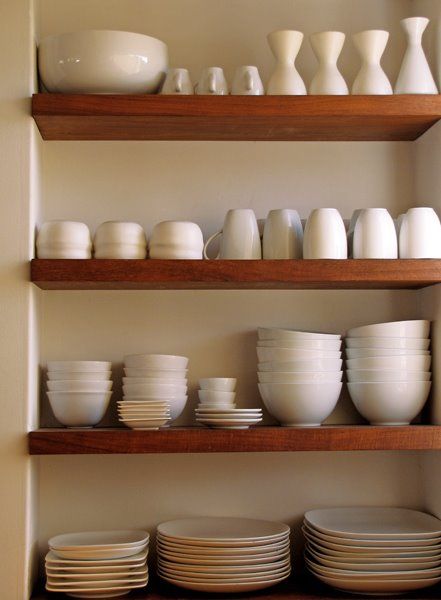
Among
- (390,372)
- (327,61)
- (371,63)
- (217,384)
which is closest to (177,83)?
(327,61)

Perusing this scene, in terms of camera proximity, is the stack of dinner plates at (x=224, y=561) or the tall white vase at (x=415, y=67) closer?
the stack of dinner plates at (x=224, y=561)

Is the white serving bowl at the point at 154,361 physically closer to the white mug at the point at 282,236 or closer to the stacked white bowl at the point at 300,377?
the stacked white bowl at the point at 300,377

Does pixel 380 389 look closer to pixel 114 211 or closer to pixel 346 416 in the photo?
pixel 346 416

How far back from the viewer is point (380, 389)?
6.79 feet

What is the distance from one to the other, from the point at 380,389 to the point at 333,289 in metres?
0.32

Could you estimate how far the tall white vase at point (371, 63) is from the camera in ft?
6.97

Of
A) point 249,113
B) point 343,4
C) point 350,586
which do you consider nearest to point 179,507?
point 350,586

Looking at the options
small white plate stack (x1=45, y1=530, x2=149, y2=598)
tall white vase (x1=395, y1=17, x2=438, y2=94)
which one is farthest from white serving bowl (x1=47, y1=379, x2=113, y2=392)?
tall white vase (x1=395, y1=17, x2=438, y2=94)

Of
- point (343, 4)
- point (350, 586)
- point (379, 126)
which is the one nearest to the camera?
point (350, 586)

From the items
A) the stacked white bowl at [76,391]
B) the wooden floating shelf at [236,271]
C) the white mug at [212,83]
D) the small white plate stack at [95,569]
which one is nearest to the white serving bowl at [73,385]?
the stacked white bowl at [76,391]

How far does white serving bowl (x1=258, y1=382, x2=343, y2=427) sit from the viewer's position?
6.74ft

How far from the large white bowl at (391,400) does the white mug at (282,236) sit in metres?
0.35

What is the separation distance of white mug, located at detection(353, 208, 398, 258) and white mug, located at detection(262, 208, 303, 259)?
0.14m

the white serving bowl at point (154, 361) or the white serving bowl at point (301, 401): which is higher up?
the white serving bowl at point (154, 361)
